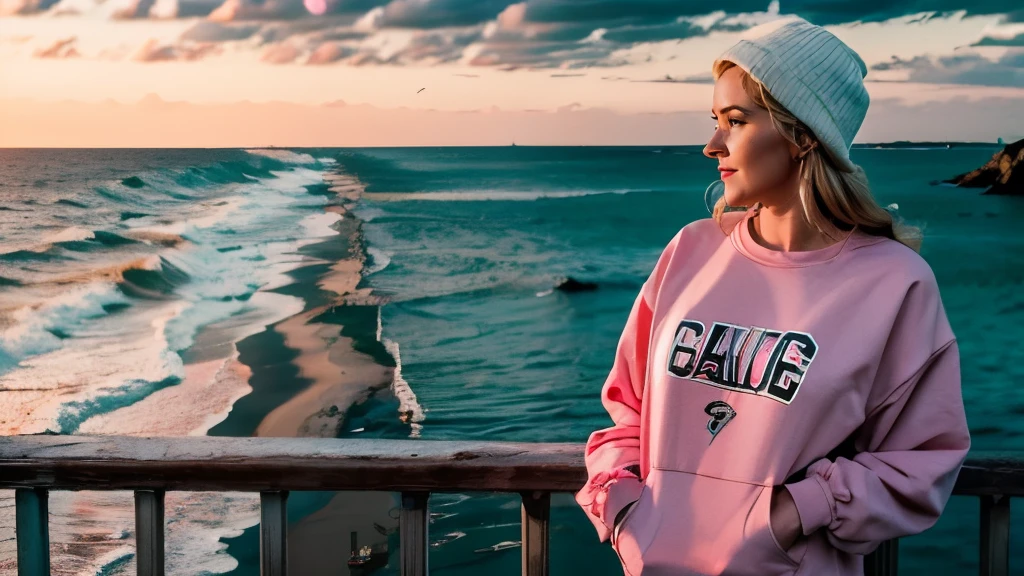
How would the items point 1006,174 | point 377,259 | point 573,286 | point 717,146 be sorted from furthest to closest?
point 1006,174 < point 377,259 < point 573,286 < point 717,146

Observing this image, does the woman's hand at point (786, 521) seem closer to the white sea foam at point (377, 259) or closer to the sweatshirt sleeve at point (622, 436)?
the sweatshirt sleeve at point (622, 436)

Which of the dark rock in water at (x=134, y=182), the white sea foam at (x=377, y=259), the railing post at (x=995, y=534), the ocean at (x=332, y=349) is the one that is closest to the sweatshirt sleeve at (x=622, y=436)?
the railing post at (x=995, y=534)

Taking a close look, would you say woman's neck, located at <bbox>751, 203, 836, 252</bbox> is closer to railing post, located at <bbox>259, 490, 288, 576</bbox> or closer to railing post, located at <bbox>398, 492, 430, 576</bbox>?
railing post, located at <bbox>398, 492, 430, 576</bbox>

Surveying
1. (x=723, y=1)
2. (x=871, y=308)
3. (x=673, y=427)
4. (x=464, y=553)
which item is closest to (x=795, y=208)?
(x=871, y=308)

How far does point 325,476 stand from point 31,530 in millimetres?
631

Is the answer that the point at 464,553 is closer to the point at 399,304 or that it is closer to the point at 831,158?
the point at 831,158

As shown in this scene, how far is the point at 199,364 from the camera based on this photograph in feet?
36.5

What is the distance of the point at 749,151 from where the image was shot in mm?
1739

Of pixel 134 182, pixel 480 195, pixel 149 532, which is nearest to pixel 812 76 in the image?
pixel 149 532

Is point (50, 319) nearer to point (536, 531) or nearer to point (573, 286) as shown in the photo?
point (573, 286)

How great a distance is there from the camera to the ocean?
6262 millimetres

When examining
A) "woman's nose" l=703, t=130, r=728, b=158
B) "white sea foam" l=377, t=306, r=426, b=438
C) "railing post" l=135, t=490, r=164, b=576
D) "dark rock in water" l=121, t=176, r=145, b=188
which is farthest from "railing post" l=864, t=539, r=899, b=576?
"dark rock in water" l=121, t=176, r=145, b=188

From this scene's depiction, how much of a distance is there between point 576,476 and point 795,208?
668mm

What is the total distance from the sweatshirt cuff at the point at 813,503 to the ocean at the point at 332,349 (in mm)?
1840
